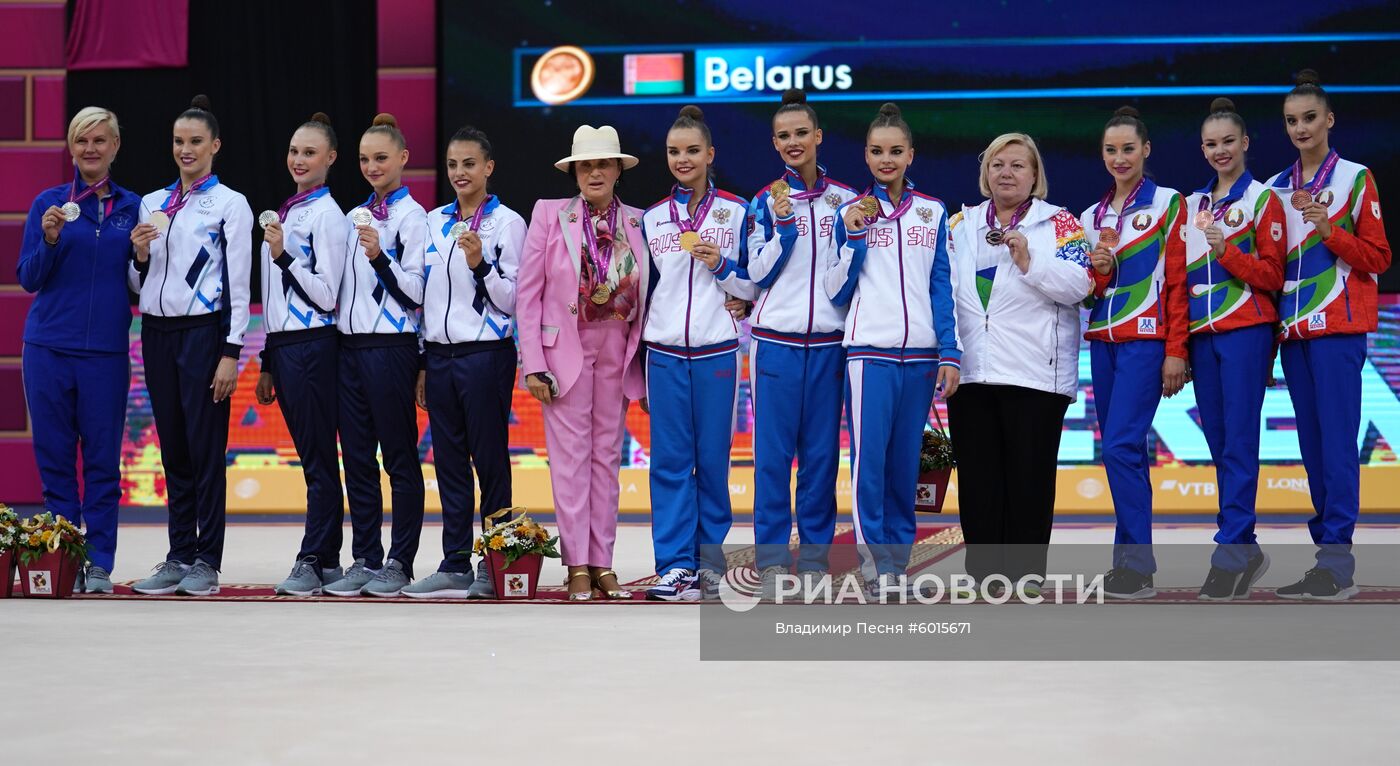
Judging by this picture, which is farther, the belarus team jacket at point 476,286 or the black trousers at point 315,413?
the black trousers at point 315,413

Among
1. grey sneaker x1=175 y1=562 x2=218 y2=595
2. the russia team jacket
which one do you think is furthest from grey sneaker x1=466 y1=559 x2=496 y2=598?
the russia team jacket

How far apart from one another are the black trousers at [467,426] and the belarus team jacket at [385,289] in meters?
0.16

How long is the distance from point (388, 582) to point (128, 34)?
18.4 feet

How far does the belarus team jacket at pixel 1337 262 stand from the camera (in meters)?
4.90

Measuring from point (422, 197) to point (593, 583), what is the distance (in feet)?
14.8

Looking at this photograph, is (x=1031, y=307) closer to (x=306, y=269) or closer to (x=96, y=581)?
(x=306, y=269)

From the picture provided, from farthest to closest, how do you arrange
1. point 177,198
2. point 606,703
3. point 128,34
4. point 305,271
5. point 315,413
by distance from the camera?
point 128,34
point 177,198
point 315,413
point 305,271
point 606,703

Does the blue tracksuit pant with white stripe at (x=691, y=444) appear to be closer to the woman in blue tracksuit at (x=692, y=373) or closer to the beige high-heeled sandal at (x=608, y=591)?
the woman in blue tracksuit at (x=692, y=373)

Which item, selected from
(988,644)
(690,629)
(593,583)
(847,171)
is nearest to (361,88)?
(847,171)

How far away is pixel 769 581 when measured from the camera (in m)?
4.96

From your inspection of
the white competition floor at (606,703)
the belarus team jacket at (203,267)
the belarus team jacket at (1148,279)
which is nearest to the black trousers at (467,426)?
the belarus team jacket at (203,267)

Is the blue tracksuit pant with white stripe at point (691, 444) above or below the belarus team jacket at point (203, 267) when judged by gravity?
below

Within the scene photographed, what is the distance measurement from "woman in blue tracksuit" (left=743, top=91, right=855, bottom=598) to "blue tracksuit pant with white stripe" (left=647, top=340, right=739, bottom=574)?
125 mm

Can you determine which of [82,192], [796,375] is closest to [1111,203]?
[796,375]
